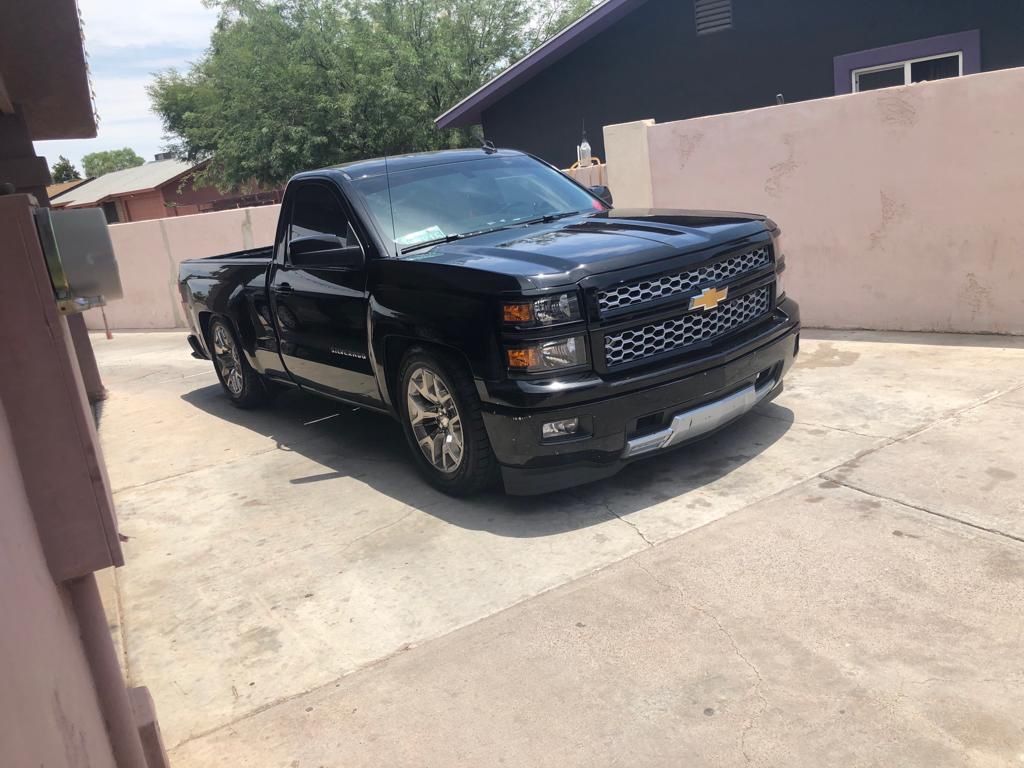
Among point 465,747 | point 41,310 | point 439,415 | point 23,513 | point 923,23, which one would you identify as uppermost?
point 923,23

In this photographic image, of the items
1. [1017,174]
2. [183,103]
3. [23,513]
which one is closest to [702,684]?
[23,513]

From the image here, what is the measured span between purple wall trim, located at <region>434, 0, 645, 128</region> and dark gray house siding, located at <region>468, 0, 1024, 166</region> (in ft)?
0.42

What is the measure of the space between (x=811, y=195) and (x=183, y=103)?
99.3 ft

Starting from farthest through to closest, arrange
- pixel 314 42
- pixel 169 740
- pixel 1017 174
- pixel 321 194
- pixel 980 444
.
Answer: pixel 314 42 < pixel 1017 174 < pixel 321 194 < pixel 980 444 < pixel 169 740

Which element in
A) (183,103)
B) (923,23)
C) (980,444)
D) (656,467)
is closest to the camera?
(980,444)

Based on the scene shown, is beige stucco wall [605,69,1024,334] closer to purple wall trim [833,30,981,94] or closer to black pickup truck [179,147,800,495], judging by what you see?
black pickup truck [179,147,800,495]

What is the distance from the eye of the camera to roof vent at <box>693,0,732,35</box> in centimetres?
1252

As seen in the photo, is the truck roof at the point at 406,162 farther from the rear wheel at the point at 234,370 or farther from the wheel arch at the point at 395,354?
the rear wheel at the point at 234,370

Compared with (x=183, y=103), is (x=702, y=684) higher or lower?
lower

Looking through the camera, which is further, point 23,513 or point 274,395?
point 274,395

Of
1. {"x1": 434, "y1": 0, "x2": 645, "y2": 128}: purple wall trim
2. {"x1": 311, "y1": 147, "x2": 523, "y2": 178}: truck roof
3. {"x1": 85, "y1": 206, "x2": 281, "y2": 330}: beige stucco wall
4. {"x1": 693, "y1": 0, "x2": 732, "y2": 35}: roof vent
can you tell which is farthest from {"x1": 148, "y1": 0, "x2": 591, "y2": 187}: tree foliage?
{"x1": 311, "y1": 147, "x2": 523, "y2": 178}: truck roof

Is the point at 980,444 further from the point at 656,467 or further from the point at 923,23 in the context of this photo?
the point at 923,23

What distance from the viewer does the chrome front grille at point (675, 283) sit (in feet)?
14.6

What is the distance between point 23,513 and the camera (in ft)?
6.81
